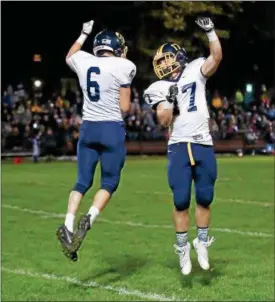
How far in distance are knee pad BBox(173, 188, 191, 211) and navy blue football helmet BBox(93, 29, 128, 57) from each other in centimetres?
160

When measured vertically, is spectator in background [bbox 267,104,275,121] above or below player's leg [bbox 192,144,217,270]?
above

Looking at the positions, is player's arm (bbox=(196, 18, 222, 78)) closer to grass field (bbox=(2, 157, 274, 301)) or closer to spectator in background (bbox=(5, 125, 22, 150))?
grass field (bbox=(2, 157, 274, 301))

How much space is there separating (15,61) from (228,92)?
1206 cm

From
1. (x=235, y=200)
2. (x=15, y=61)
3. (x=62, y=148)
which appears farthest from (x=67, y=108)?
(x=235, y=200)

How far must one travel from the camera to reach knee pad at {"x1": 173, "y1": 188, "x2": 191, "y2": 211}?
902cm

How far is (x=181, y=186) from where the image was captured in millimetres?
9016

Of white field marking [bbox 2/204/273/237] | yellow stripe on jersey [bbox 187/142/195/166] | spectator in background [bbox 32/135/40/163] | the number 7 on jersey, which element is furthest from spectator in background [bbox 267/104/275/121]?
the number 7 on jersey

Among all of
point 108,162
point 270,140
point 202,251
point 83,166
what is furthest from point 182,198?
point 270,140

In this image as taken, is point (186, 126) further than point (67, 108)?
No

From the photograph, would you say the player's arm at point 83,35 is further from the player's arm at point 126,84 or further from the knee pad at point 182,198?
the knee pad at point 182,198

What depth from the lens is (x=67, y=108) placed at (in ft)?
121

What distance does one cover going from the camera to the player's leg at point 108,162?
28.0 feet

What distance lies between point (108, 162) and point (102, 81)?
2.87 feet

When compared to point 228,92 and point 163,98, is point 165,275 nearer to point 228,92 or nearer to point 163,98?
point 163,98
